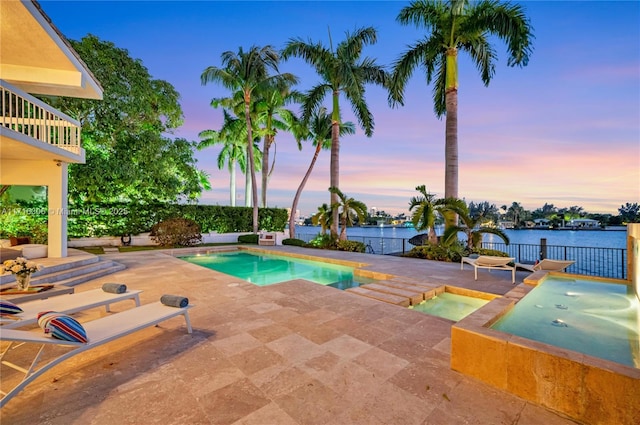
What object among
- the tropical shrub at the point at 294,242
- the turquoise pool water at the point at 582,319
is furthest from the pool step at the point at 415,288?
the tropical shrub at the point at 294,242

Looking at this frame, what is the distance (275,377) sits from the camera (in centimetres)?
275

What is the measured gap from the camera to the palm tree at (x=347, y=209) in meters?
13.8

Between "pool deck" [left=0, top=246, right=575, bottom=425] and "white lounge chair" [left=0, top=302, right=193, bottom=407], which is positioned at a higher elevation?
"white lounge chair" [left=0, top=302, right=193, bottom=407]

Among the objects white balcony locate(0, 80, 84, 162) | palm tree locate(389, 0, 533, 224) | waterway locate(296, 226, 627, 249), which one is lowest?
waterway locate(296, 226, 627, 249)

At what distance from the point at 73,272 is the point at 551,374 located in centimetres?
987

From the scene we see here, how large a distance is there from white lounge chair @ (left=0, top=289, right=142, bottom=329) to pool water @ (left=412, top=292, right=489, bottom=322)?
532 cm

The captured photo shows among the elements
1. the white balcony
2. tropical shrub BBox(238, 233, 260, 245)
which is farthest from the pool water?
tropical shrub BBox(238, 233, 260, 245)

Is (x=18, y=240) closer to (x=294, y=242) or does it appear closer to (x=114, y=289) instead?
(x=114, y=289)

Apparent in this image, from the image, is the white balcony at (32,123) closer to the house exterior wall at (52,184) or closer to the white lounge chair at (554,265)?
the house exterior wall at (52,184)

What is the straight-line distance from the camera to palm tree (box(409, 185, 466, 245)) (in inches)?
410

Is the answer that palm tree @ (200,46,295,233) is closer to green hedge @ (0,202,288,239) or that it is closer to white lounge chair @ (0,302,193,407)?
green hedge @ (0,202,288,239)

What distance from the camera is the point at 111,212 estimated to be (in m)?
14.4

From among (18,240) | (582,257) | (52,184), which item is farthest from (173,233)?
(582,257)

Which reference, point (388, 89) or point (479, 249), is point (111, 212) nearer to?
point (388, 89)
